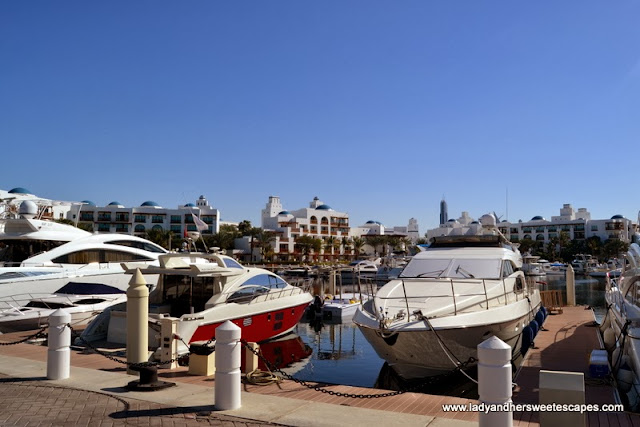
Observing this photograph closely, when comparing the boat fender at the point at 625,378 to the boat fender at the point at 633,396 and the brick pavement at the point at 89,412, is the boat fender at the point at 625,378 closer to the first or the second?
the boat fender at the point at 633,396

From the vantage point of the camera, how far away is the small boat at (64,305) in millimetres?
17531

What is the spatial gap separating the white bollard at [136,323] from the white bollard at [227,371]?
116 inches

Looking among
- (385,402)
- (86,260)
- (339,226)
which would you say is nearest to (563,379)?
(385,402)

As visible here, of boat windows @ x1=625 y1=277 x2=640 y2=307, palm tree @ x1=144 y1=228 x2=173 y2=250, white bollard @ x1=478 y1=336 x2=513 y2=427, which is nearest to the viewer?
white bollard @ x1=478 y1=336 x2=513 y2=427

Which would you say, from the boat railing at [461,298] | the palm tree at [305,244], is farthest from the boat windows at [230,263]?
the palm tree at [305,244]

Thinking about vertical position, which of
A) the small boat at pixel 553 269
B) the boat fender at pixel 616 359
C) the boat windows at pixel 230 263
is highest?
the boat windows at pixel 230 263

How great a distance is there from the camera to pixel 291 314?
20078 millimetres

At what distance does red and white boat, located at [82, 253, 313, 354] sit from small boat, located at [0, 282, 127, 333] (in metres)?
2.24

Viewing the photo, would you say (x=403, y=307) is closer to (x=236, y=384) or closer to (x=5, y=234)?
(x=236, y=384)

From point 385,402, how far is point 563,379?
2.79 m

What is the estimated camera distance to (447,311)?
39.5ft

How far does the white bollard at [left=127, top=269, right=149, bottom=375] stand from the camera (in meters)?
9.85

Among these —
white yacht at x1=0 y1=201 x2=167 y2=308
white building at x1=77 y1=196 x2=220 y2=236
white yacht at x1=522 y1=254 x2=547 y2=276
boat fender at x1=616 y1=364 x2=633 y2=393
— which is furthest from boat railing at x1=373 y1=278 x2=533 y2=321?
white building at x1=77 y1=196 x2=220 y2=236

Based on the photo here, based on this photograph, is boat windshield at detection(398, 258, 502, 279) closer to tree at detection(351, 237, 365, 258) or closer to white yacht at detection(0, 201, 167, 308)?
white yacht at detection(0, 201, 167, 308)
